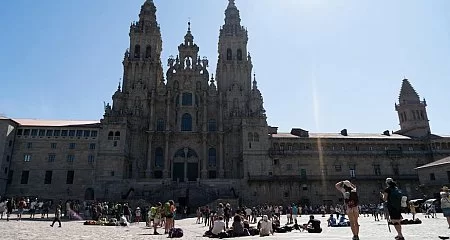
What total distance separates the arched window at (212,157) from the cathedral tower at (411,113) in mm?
43104

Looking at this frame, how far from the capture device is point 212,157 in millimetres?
60375

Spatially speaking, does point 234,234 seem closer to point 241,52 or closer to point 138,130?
point 138,130

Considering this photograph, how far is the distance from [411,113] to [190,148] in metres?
50.5

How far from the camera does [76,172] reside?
54.3 metres

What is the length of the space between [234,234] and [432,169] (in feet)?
155

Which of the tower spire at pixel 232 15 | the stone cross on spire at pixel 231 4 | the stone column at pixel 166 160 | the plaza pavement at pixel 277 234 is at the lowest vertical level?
the plaza pavement at pixel 277 234

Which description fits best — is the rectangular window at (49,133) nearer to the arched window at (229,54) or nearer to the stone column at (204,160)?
the stone column at (204,160)

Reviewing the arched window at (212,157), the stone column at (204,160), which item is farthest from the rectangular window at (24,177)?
the arched window at (212,157)

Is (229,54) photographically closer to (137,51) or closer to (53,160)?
(137,51)

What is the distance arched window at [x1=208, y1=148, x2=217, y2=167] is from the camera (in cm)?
5979

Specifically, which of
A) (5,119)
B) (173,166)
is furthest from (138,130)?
(5,119)

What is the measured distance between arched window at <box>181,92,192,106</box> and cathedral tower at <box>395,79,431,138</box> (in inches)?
1875

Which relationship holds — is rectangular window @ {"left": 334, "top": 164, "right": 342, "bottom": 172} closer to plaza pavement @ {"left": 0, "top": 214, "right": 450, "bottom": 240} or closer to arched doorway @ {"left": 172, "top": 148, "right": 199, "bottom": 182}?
arched doorway @ {"left": 172, "top": 148, "right": 199, "bottom": 182}

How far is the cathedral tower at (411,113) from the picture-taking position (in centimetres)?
7044
